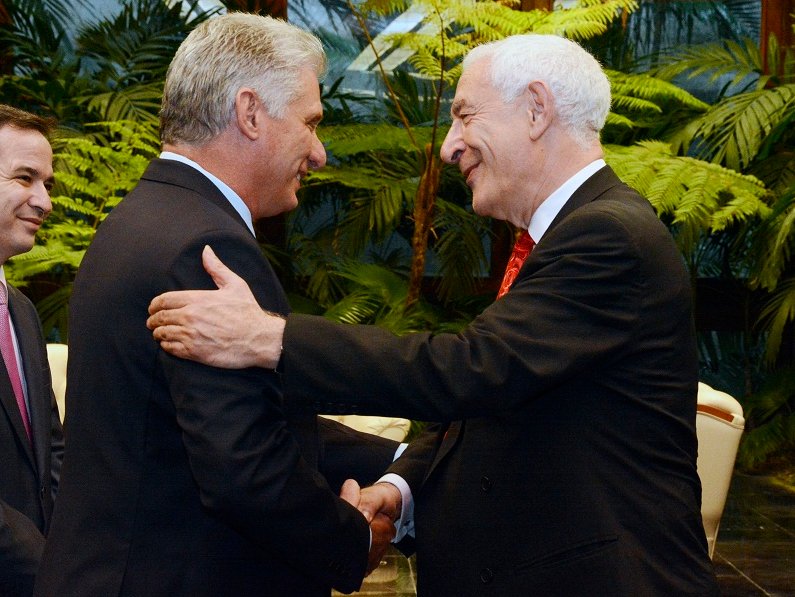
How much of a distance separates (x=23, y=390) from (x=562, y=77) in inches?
→ 63.5

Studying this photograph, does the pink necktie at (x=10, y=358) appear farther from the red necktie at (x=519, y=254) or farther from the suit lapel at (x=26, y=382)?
the red necktie at (x=519, y=254)

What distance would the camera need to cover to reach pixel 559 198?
2.04 meters

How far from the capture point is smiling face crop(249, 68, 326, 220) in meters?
1.87

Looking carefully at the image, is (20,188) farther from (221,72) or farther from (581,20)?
(581,20)

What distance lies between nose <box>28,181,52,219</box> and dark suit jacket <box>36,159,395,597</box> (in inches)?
48.7

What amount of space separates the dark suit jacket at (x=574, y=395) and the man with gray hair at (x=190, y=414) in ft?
0.52

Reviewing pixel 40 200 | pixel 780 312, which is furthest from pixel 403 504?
pixel 780 312

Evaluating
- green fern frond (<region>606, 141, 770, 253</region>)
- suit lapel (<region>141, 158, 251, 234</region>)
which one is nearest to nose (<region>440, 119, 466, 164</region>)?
suit lapel (<region>141, 158, 251, 234</region>)

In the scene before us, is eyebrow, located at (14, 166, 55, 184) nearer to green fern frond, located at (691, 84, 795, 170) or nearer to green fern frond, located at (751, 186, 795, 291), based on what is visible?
green fern frond, located at (751, 186, 795, 291)

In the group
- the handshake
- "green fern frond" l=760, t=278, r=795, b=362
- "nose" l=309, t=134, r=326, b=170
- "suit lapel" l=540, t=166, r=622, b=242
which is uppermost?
"nose" l=309, t=134, r=326, b=170

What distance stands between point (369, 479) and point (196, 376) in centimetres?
93

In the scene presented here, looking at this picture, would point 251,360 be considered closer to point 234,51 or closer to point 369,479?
point 234,51

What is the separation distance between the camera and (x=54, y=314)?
5.54 m

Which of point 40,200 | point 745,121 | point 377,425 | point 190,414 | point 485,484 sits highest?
point 190,414
